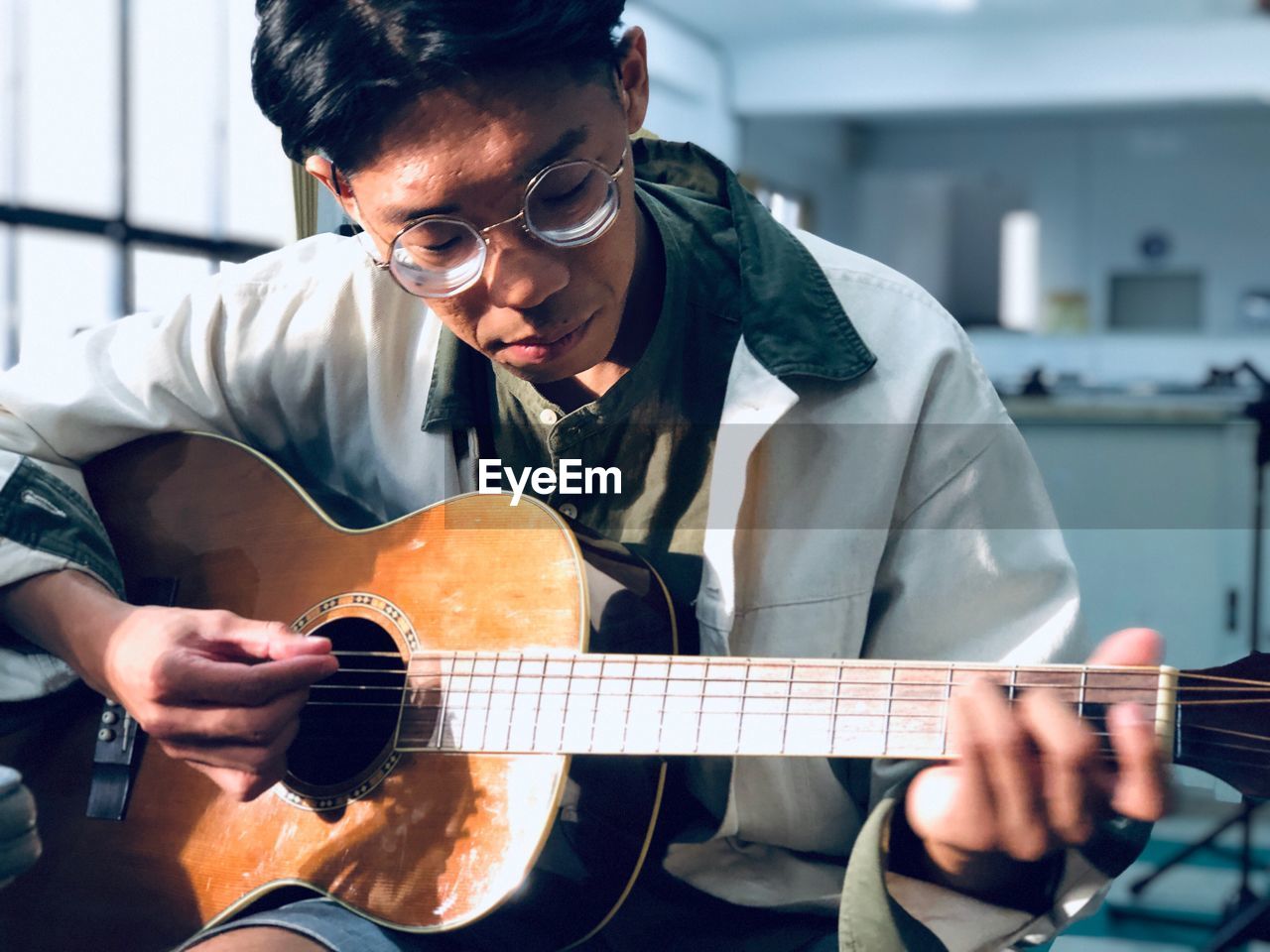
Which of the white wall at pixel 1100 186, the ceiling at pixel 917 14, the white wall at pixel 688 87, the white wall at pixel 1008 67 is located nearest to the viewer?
the ceiling at pixel 917 14

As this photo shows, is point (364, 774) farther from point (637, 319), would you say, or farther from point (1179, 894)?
point (1179, 894)

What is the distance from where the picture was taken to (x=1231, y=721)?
75 cm

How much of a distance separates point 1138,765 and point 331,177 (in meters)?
0.79

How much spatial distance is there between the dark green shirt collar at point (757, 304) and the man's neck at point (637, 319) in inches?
2.9

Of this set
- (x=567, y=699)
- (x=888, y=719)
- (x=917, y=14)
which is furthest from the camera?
(x=917, y=14)

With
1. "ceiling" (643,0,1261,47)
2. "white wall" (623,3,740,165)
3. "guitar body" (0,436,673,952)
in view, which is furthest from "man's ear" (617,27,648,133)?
"ceiling" (643,0,1261,47)

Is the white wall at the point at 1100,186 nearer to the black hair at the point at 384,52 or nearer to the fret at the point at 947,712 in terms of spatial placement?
the black hair at the point at 384,52

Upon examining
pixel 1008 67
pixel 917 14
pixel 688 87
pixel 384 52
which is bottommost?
pixel 384 52

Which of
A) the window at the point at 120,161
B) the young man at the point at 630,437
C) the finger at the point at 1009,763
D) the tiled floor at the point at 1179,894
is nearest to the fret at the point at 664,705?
the young man at the point at 630,437

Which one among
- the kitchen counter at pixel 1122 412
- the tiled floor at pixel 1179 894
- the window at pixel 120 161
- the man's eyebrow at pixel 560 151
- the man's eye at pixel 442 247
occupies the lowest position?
the tiled floor at pixel 1179 894

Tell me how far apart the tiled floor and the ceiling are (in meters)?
5.06

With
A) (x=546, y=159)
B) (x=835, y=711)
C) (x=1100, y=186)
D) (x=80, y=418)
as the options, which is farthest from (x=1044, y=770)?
(x=1100, y=186)

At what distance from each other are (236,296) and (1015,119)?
8588 millimetres

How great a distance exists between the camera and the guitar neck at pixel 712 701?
805mm
